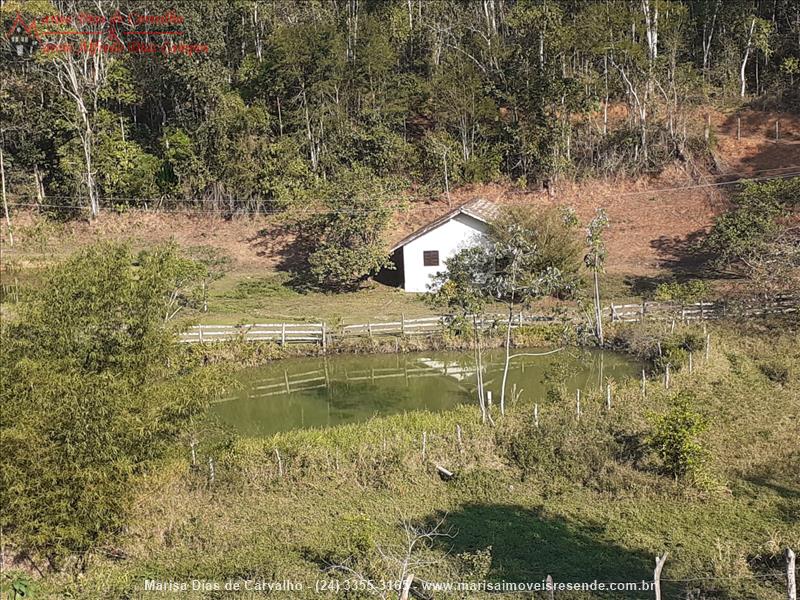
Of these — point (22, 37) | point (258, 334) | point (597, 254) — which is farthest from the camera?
point (22, 37)

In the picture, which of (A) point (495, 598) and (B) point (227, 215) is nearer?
(A) point (495, 598)

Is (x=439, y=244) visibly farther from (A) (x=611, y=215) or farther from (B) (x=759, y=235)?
(B) (x=759, y=235)

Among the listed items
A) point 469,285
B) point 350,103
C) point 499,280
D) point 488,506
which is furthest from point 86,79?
point 488,506

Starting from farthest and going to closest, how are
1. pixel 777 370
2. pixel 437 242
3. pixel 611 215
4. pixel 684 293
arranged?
pixel 611 215
pixel 437 242
pixel 684 293
pixel 777 370

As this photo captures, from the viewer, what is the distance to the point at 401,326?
2819 cm

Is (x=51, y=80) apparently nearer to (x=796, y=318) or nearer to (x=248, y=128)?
(x=248, y=128)

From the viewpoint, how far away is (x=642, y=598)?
10977 millimetres

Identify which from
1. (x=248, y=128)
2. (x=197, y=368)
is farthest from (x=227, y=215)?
(x=197, y=368)

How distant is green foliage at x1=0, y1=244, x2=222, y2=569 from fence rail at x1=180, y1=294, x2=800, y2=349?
12.6 meters

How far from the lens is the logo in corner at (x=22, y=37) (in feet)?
142

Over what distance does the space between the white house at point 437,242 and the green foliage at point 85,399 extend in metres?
20.7

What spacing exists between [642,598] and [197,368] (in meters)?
9.50

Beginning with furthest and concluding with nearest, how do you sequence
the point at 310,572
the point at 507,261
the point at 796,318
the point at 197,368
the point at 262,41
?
1. the point at 262,41
2. the point at 796,318
3. the point at 507,261
4. the point at 197,368
5. the point at 310,572

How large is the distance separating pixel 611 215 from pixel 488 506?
3030 cm
